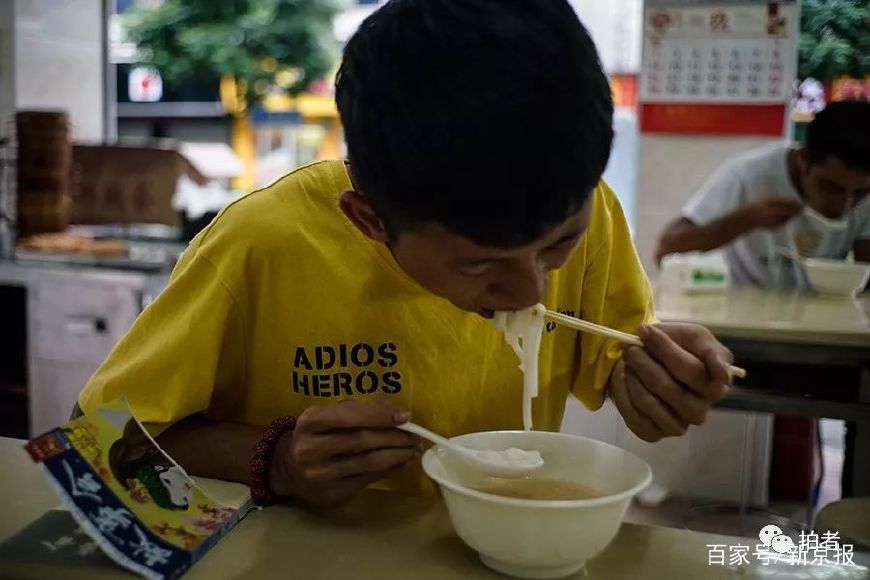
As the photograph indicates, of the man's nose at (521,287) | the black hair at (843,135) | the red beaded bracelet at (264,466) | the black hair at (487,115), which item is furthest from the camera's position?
the black hair at (843,135)

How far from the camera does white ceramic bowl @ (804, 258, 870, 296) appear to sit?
9.80 feet

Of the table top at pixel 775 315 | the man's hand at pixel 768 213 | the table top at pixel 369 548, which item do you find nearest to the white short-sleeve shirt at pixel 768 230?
the man's hand at pixel 768 213

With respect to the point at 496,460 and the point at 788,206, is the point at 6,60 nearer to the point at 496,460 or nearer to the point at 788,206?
the point at 788,206

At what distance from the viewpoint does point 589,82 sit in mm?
762

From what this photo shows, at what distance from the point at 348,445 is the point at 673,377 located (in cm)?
41

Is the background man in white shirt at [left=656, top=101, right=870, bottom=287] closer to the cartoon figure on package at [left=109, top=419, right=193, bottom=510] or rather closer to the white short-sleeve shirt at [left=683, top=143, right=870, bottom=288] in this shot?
the white short-sleeve shirt at [left=683, top=143, right=870, bottom=288]

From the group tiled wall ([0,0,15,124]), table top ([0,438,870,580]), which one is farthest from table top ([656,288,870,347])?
tiled wall ([0,0,15,124])

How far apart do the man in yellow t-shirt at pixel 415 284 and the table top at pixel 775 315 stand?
4.23 ft

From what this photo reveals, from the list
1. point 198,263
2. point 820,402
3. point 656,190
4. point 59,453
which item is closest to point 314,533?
point 59,453

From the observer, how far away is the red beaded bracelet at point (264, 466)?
1.01m

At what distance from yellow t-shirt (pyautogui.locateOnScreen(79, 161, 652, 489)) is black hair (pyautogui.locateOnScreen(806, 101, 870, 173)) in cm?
225

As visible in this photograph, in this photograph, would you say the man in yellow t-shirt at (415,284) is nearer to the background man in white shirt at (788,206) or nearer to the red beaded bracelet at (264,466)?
the red beaded bracelet at (264,466)

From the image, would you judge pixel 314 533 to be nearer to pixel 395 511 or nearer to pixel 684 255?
pixel 395 511

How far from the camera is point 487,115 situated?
28.5 inches
